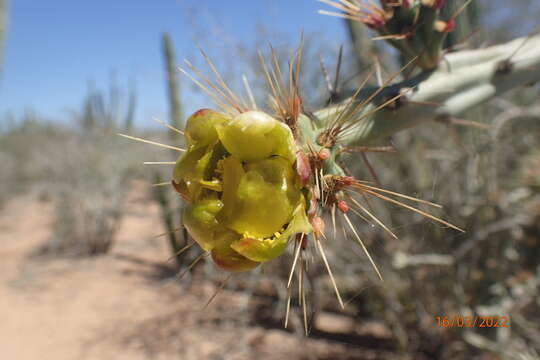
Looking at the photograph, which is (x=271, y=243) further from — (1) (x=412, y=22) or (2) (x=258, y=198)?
(1) (x=412, y=22)

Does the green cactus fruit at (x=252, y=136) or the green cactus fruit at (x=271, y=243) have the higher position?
the green cactus fruit at (x=252, y=136)

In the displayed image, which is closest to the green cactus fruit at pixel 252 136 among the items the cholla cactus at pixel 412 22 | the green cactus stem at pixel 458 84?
the green cactus stem at pixel 458 84

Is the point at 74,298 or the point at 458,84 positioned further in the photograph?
the point at 74,298

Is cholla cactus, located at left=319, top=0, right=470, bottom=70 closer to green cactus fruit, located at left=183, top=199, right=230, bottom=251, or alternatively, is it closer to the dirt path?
green cactus fruit, located at left=183, top=199, right=230, bottom=251

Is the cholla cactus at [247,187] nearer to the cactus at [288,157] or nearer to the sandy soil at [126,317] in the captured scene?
the cactus at [288,157]

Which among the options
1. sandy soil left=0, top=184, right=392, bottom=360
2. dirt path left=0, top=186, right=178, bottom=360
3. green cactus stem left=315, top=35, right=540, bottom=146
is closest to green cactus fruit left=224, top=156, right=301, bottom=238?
green cactus stem left=315, top=35, right=540, bottom=146

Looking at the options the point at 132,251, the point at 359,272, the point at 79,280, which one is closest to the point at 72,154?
the point at 132,251
